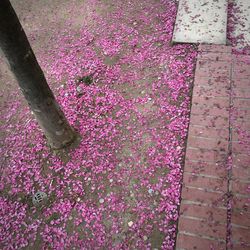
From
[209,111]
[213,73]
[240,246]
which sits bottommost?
[240,246]

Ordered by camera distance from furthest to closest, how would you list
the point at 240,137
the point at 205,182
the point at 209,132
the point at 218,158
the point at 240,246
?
the point at 209,132
the point at 240,137
the point at 218,158
the point at 205,182
the point at 240,246

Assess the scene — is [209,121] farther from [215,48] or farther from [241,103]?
[215,48]

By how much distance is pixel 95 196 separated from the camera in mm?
3365

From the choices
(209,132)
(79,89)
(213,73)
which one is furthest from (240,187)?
(79,89)

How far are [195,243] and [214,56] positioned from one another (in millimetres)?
2688

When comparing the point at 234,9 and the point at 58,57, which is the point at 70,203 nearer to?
the point at 58,57

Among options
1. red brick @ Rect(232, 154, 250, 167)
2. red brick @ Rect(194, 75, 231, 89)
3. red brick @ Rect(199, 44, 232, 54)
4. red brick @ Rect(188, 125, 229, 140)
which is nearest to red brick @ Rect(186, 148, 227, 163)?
red brick @ Rect(232, 154, 250, 167)

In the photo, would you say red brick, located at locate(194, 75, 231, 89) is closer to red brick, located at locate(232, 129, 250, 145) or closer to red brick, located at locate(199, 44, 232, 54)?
red brick, located at locate(199, 44, 232, 54)

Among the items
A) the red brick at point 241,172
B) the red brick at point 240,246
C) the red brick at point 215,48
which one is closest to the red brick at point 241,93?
the red brick at point 215,48

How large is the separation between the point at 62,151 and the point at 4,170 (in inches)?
Result: 33.2

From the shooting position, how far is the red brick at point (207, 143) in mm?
3373

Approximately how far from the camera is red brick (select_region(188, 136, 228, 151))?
337 centimetres

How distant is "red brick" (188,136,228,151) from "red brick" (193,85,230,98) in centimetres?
71

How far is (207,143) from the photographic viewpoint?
344 centimetres
